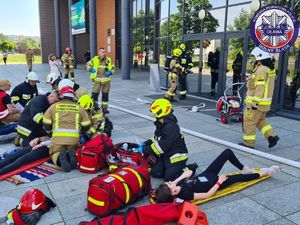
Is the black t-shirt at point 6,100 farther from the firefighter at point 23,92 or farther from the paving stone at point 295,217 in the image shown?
the paving stone at point 295,217

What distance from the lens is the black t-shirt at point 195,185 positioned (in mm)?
3701

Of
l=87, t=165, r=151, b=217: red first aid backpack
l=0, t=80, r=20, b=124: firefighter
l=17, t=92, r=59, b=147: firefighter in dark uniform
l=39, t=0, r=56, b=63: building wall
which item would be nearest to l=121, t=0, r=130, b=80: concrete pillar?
l=0, t=80, r=20, b=124: firefighter

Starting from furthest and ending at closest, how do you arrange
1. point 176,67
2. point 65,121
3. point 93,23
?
point 93,23, point 176,67, point 65,121

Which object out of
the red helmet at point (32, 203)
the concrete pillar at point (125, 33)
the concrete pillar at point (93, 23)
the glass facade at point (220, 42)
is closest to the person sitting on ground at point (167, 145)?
the red helmet at point (32, 203)

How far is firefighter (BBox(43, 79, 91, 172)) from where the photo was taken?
4.78m

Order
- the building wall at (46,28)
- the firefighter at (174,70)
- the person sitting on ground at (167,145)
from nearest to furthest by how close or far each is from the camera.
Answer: the person sitting on ground at (167,145) → the firefighter at (174,70) → the building wall at (46,28)

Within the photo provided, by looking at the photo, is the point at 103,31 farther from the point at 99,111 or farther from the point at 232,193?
the point at 232,193

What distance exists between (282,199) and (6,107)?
5511 mm

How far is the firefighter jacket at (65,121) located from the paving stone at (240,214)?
2403 mm

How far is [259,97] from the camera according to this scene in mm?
5582

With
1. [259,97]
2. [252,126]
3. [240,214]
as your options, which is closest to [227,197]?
[240,214]

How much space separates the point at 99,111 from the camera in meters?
6.07

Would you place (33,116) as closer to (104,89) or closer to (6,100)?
(6,100)

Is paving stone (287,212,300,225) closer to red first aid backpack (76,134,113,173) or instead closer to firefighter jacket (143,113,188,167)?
firefighter jacket (143,113,188,167)
